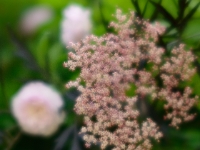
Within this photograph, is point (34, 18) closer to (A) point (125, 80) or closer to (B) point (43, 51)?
(B) point (43, 51)

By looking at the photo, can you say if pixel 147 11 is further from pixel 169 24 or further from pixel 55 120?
pixel 55 120

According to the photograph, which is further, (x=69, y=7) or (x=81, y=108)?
(x=69, y=7)

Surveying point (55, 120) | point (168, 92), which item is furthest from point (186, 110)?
point (55, 120)

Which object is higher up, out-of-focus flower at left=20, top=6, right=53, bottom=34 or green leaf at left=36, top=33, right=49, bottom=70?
out-of-focus flower at left=20, top=6, right=53, bottom=34

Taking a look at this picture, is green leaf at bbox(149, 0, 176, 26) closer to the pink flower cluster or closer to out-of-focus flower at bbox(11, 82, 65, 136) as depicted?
the pink flower cluster

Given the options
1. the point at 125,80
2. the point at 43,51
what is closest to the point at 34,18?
the point at 43,51

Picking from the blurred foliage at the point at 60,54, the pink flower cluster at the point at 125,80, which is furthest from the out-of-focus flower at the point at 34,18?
the pink flower cluster at the point at 125,80

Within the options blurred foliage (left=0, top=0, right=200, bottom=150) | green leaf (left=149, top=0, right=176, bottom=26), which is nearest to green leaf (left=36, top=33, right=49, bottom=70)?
blurred foliage (left=0, top=0, right=200, bottom=150)

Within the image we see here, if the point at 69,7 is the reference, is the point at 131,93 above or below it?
below
